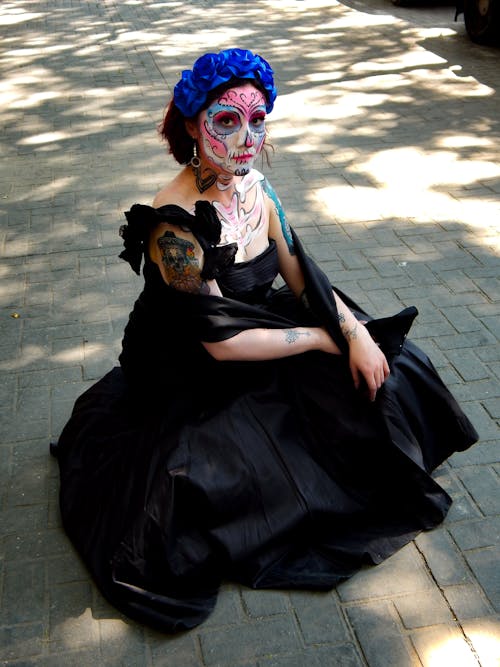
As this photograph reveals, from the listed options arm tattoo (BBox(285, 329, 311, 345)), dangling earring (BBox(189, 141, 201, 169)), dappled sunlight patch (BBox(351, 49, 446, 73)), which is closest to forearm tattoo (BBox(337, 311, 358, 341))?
arm tattoo (BBox(285, 329, 311, 345))

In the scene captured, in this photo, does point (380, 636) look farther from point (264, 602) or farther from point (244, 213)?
point (244, 213)

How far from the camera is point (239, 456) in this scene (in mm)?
3002

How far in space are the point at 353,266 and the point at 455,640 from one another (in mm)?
3010

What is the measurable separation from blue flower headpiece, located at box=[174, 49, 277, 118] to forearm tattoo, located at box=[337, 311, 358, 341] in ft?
3.04

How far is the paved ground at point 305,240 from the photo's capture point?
2811mm

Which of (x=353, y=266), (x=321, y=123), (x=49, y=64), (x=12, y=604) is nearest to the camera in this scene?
(x=12, y=604)

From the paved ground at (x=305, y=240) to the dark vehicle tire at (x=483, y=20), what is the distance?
0.23 m

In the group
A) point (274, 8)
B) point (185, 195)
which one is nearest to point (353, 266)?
point (185, 195)

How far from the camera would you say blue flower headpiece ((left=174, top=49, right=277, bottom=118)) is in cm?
287

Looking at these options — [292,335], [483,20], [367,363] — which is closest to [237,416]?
[292,335]

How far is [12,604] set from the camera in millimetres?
2936

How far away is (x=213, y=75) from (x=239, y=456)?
1390mm

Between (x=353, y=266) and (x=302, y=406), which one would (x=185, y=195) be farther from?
(x=353, y=266)

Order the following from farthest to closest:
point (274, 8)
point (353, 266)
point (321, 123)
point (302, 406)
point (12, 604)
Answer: point (274, 8) < point (321, 123) < point (353, 266) < point (302, 406) < point (12, 604)
